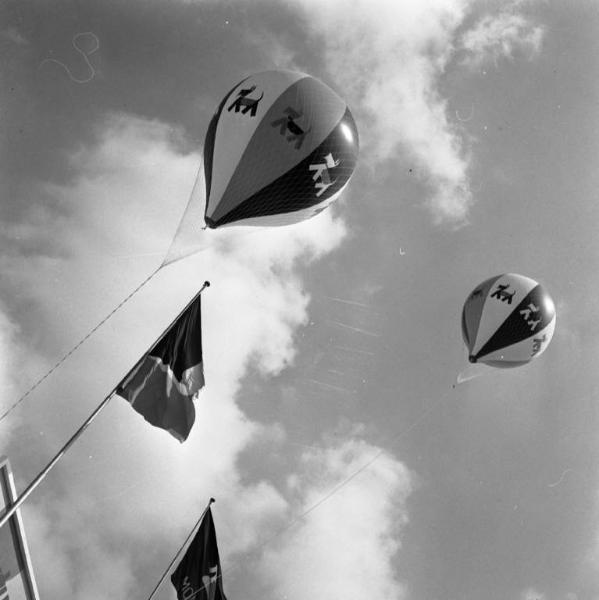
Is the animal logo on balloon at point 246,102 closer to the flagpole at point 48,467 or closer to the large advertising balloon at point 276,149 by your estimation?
the large advertising balloon at point 276,149

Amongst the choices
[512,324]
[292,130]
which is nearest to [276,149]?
[292,130]

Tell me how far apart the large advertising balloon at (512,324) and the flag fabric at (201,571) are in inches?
280

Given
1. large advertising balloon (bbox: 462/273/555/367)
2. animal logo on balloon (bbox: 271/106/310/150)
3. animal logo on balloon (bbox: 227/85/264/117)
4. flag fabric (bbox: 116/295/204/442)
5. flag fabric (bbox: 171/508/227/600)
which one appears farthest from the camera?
large advertising balloon (bbox: 462/273/555/367)

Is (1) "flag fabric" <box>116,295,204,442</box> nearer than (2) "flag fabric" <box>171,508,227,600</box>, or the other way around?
(1) "flag fabric" <box>116,295,204,442</box>

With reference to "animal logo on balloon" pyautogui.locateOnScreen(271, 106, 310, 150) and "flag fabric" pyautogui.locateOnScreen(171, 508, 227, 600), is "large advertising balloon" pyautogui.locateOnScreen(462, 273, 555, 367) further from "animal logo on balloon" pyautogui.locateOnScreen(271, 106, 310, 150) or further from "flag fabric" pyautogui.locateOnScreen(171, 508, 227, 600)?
"flag fabric" pyautogui.locateOnScreen(171, 508, 227, 600)

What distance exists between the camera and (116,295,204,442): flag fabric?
8.12m

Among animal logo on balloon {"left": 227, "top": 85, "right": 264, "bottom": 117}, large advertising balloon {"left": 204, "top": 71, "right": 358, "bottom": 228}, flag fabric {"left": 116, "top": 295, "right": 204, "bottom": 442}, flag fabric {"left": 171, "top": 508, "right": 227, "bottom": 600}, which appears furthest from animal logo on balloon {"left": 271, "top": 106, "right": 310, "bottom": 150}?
flag fabric {"left": 171, "top": 508, "right": 227, "bottom": 600}

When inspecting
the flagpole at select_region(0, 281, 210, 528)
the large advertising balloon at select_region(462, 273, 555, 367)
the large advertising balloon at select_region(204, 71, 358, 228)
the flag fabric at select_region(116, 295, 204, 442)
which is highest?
the large advertising balloon at select_region(462, 273, 555, 367)

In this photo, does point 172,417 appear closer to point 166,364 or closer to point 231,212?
point 166,364

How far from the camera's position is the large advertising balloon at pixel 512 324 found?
11688mm

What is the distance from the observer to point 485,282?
12.6 meters

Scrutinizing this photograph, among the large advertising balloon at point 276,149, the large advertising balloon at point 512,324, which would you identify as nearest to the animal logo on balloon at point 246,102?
the large advertising balloon at point 276,149

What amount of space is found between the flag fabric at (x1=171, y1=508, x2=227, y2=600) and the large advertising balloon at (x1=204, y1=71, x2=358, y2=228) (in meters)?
5.91

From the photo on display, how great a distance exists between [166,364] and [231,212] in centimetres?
278
